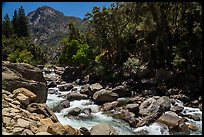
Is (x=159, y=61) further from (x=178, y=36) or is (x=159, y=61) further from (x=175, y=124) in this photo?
(x=175, y=124)

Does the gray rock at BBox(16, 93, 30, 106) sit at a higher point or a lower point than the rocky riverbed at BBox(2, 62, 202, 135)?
higher

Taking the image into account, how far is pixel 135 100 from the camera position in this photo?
705 inches

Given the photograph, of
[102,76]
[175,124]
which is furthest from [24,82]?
[102,76]

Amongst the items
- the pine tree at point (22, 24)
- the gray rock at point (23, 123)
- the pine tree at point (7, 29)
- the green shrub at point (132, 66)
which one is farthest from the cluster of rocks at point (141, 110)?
the pine tree at point (22, 24)

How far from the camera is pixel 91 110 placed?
1647 centimetres

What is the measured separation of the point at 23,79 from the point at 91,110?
6165 millimetres

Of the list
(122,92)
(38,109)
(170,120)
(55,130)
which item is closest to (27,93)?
(38,109)

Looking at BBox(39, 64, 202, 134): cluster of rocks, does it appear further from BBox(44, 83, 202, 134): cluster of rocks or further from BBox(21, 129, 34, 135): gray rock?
BBox(21, 129, 34, 135): gray rock

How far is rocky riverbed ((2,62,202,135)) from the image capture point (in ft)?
27.9

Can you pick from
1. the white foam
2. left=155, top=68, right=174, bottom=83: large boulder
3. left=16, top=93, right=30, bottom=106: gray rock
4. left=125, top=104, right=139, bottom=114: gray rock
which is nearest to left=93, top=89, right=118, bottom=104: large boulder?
left=125, top=104, right=139, bottom=114: gray rock

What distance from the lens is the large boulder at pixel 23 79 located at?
1048 cm

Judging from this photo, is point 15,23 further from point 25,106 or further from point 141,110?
point 25,106

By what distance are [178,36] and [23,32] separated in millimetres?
43541

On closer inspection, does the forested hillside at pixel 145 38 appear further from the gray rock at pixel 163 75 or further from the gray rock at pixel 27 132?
the gray rock at pixel 27 132
